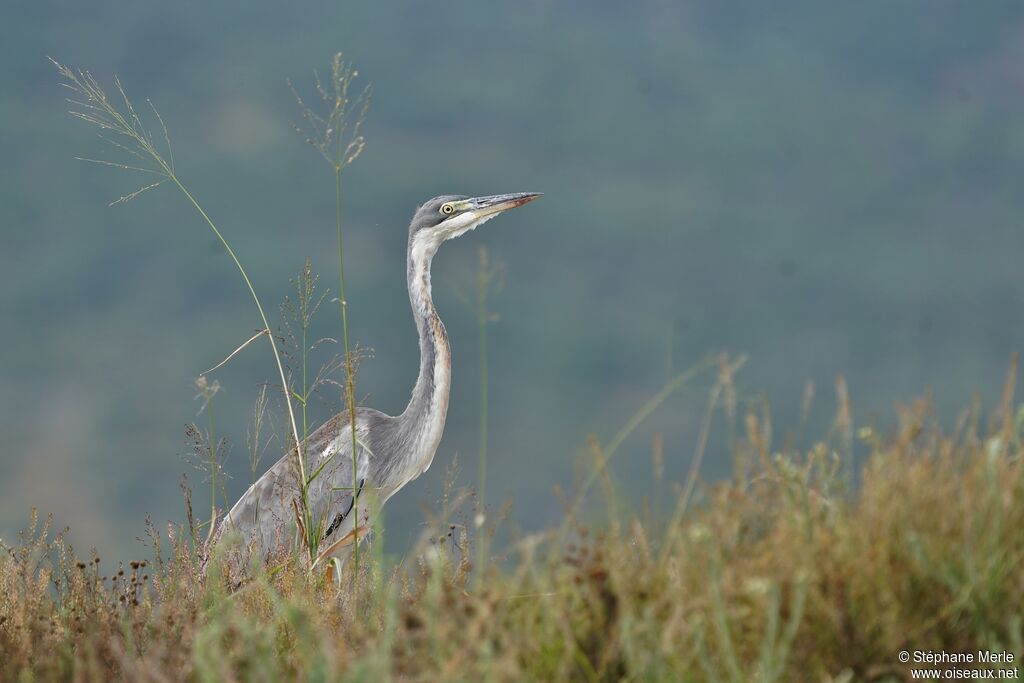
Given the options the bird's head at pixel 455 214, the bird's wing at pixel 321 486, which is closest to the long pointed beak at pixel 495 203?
the bird's head at pixel 455 214

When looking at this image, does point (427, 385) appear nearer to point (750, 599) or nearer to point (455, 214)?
point (455, 214)

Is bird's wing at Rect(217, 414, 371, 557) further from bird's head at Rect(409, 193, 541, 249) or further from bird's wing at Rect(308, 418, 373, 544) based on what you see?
bird's head at Rect(409, 193, 541, 249)

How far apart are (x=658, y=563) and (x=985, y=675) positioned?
0.77 m

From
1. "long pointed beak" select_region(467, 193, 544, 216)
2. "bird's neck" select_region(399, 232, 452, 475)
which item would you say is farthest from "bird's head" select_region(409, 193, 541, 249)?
"bird's neck" select_region(399, 232, 452, 475)

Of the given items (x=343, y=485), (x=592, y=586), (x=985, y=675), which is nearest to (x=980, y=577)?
(x=985, y=675)

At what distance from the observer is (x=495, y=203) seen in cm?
689

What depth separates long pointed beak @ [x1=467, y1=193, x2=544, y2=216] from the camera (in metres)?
6.87

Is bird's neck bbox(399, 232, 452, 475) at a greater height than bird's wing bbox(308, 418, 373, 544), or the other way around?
bird's neck bbox(399, 232, 452, 475)

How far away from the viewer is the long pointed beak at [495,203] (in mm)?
6867

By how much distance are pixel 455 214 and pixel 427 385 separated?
3.52 ft

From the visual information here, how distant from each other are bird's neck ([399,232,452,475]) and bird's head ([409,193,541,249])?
0.35 metres

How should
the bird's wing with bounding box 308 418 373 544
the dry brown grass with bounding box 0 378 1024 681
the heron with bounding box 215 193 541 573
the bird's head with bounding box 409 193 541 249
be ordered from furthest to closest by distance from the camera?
1. the bird's head with bounding box 409 193 541 249
2. the heron with bounding box 215 193 541 573
3. the bird's wing with bounding box 308 418 373 544
4. the dry brown grass with bounding box 0 378 1024 681

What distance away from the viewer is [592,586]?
8.61 ft

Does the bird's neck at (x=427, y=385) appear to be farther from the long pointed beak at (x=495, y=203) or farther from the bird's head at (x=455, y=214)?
the long pointed beak at (x=495, y=203)
